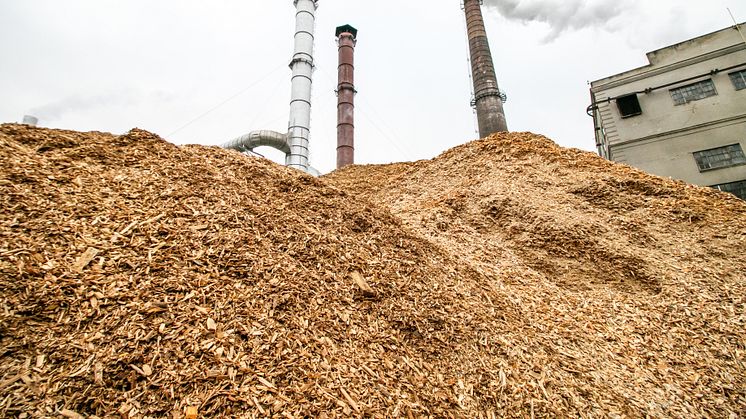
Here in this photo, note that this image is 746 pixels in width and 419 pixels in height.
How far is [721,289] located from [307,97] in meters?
26.1

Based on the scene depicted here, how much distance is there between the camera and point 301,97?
26.6 meters

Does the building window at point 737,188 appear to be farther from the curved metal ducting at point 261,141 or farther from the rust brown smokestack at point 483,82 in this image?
the curved metal ducting at point 261,141

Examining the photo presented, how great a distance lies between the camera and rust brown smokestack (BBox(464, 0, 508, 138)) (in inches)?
952

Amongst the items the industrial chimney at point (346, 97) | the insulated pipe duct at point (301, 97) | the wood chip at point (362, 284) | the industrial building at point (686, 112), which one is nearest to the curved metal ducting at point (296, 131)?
the insulated pipe duct at point (301, 97)

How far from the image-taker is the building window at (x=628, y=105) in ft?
62.3

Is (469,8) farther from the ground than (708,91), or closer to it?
farther from the ground

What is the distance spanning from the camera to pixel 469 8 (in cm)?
2702

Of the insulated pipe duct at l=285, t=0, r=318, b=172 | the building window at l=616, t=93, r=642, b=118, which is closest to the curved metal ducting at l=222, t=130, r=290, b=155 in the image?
the insulated pipe duct at l=285, t=0, r=318, b=172

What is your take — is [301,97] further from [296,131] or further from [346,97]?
[346,97]

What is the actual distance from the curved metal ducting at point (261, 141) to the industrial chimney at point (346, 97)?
432cm

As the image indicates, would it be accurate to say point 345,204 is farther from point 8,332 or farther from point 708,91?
point 708,91

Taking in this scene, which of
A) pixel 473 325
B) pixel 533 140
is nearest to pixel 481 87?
pixel 533 140

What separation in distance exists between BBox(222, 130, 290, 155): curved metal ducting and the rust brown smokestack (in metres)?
14.5

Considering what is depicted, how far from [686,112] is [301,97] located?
23.7 m
